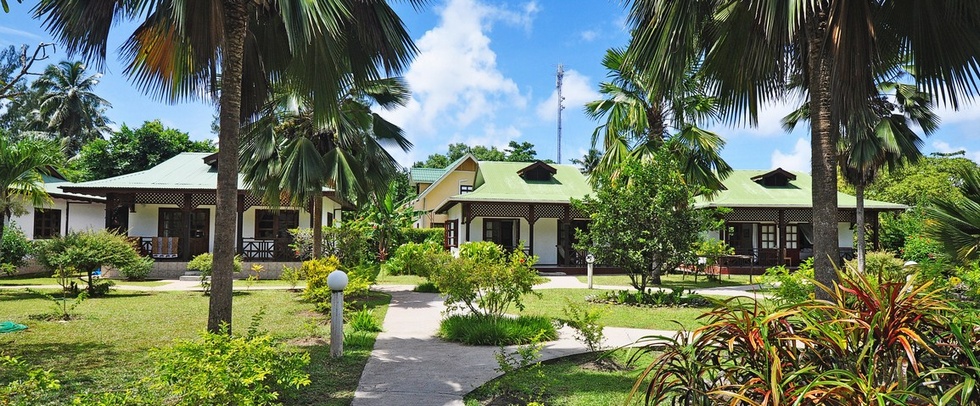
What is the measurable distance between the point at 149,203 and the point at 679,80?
802 inches

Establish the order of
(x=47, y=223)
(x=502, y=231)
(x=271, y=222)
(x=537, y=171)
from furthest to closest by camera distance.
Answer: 1. (x=537, y=171)
2. (x=502, y=231)
3. (x=47, y=223)
4. (x=271, y=222)

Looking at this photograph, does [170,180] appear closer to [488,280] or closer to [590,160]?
[488,280]

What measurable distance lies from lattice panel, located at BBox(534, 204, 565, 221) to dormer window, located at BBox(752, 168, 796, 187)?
1041 cm

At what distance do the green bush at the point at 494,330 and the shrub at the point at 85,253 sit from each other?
380 inches

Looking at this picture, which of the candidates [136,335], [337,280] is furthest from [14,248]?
[337,280]

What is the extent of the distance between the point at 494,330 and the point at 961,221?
5800mm

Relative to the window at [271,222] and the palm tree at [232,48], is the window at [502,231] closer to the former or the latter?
the window at [271,222]

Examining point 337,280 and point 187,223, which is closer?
point 337,280

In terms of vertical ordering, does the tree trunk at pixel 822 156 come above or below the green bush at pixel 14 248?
above

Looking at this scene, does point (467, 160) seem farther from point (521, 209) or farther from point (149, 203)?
point (149, 203)

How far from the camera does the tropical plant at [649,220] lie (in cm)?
1298

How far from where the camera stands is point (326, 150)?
14531 mm

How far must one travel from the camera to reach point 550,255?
2522cm

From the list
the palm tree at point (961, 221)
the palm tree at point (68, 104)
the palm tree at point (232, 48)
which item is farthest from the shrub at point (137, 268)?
the palm tree at point (68, 104)
